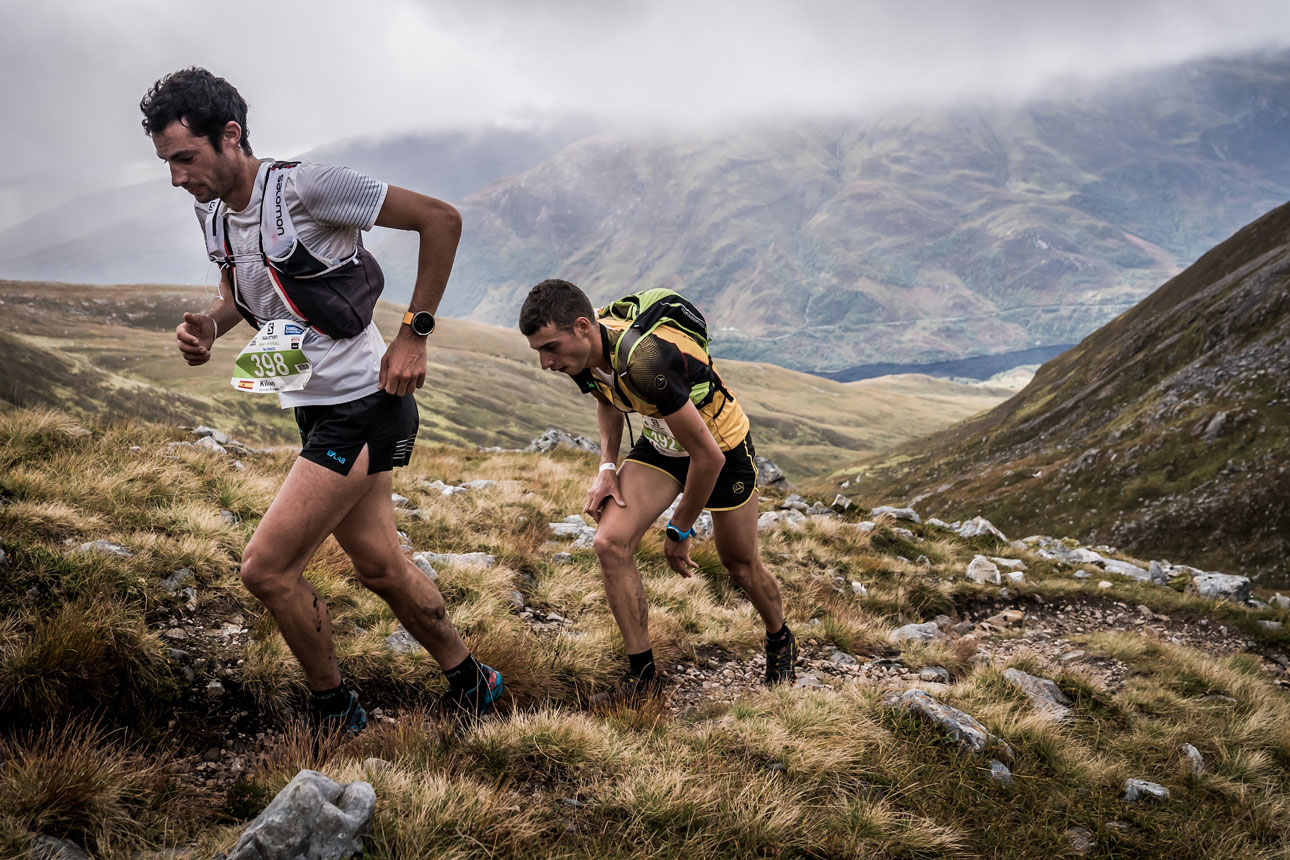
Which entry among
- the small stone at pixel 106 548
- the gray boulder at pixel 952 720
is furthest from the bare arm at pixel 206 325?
the gray boulder at pixel 952 720

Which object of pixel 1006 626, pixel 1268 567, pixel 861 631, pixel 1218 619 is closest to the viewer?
pixel 861 631

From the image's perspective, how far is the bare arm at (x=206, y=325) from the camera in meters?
4.76

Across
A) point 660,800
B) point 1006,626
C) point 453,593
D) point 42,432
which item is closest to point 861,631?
point 1006,626

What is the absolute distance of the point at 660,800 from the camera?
13.0ft

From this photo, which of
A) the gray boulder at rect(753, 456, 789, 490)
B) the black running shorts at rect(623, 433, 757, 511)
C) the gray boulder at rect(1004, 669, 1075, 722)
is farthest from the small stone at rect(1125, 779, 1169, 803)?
the gray boulder at rect(753, 456, 789, 490)

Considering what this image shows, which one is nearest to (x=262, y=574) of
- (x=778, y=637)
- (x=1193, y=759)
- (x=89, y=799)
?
(x=89, y=799)

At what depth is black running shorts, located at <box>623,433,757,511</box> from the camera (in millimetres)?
6203

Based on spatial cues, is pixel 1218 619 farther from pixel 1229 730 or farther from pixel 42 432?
pixel 42 432

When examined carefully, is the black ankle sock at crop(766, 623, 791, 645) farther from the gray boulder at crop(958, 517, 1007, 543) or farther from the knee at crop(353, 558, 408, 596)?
the gray boulder at crop(958, 517, 1007, 543)

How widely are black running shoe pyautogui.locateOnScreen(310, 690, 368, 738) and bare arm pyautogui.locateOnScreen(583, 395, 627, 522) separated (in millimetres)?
2186

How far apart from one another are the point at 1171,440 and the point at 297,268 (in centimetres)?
6724

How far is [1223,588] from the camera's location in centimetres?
1361

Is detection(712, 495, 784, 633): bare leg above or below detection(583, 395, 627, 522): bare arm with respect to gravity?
below

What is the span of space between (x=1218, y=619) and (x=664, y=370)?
38.8 ft
